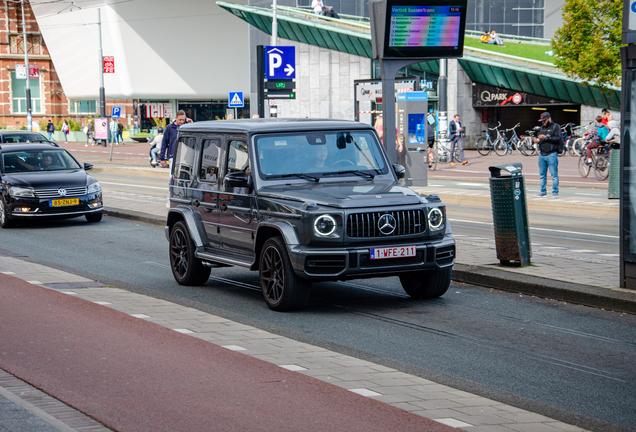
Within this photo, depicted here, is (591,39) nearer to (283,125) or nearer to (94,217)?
(94,217)

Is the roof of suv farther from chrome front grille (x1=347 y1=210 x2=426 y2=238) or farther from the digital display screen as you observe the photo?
the digital display screen

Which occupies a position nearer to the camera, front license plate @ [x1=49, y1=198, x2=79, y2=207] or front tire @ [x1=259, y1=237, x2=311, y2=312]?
front tire @ [x1=259, y1=237, x2=311, y2=312]

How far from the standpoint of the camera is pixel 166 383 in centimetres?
565

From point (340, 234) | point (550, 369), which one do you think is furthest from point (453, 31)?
point (550, 369)

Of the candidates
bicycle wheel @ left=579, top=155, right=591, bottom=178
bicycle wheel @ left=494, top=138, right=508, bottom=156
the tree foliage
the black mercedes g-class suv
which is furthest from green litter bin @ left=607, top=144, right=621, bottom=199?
bicycle wheel @ left=494, top=138, right=508, bottom=156

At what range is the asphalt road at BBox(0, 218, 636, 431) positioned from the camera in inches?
222

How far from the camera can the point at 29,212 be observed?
1642 cm

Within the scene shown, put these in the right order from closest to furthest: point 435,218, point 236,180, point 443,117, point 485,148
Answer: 1. point 435,218
2. point 236,180
3. point 443,117
4. point 485,148

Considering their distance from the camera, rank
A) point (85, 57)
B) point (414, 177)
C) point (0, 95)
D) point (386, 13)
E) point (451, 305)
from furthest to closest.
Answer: point (0, 95) → point (85, 57) → point (414, 177) → point (386, 13) → point (451, 305)

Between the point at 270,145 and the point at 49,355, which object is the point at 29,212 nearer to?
the point at 270,145

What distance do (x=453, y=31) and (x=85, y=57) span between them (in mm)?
65868

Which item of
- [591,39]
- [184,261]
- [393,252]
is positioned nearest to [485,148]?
[591,39]

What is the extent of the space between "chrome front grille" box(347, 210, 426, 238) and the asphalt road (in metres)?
0.75

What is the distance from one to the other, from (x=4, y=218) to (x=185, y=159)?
7.69 m
